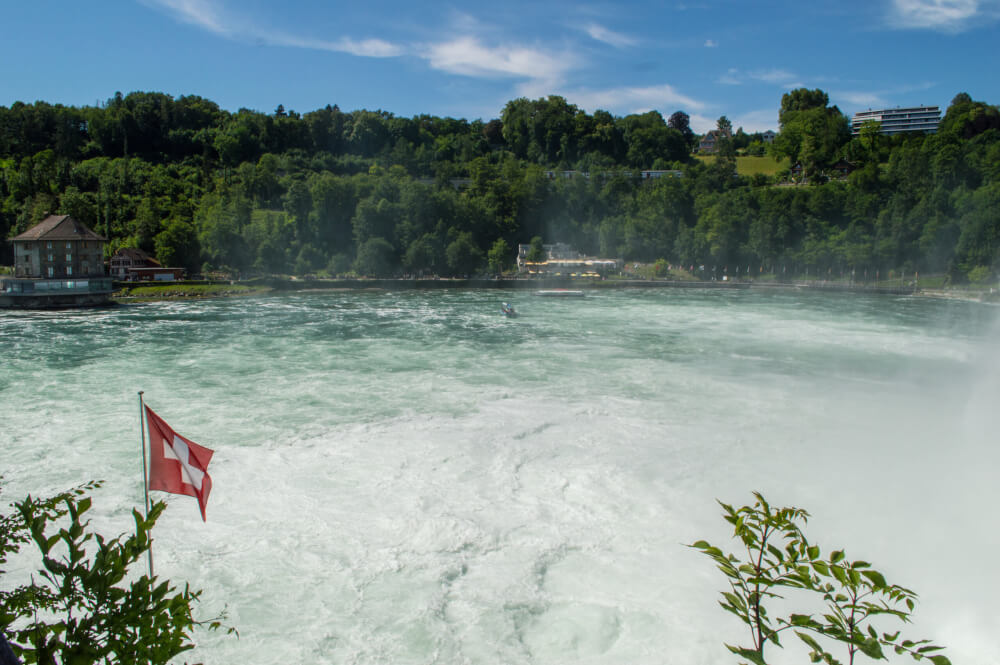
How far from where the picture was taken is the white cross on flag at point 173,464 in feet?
24.3

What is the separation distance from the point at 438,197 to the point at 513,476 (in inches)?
2956

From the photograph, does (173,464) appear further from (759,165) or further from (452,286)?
(759,165)

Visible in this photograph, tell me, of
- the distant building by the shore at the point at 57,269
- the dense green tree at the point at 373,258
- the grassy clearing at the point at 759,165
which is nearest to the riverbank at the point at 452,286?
the distant building by the shore at the point at 57,269

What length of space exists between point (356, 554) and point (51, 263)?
54.2 metres

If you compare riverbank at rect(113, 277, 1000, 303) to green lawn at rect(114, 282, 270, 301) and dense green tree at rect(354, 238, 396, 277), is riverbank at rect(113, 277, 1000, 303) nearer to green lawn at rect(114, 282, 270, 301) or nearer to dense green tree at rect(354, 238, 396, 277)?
green lawn at rect(114, 282, 270, 301)

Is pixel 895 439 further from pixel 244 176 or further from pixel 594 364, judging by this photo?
pixel 244 176

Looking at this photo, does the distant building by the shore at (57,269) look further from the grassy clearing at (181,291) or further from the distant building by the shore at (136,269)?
the distant building by the shore at (136,269)

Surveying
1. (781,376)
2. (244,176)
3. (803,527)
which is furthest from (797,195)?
(803,527)

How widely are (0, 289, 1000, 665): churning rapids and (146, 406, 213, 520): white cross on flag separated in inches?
134

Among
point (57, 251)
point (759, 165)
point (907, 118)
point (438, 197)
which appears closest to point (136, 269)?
point (57, 251)

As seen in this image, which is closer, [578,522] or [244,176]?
[578,522]

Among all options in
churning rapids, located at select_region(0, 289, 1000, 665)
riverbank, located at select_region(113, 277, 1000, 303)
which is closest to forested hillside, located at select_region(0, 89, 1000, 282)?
riverbank, located at select_region(113, 277, 1000, 303)

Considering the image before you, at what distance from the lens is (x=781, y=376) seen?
25906 mm

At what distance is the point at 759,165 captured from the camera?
390 feet
